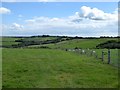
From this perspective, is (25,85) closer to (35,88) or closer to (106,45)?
(35,88)

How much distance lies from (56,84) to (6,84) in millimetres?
2277

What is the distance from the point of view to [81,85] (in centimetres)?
1652

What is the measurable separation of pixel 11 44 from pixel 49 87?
6808 inches

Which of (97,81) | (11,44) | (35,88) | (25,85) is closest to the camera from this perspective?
(35,88)

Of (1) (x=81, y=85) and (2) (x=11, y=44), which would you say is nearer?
(1) (x=81, y=85)

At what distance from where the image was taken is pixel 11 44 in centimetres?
18700

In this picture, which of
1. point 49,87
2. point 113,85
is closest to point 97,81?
point 113,85

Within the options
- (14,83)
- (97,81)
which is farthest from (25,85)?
(97,81)

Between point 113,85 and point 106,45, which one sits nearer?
point 113,85

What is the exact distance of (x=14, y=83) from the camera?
17297 mm

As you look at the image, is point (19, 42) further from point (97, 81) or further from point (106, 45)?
point (97, 81)

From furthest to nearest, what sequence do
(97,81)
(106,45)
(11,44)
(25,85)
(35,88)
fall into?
1. (11,44)
2. (106,45)
3. (97,81)
4. (25,85)
5. (35,88)

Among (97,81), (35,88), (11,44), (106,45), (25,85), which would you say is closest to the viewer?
(35,88)

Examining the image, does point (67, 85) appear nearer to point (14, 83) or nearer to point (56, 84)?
point (56, 84)
